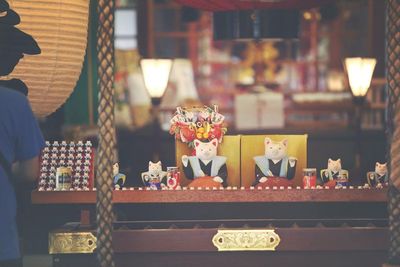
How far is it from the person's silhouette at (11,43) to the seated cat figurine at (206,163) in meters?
1.54

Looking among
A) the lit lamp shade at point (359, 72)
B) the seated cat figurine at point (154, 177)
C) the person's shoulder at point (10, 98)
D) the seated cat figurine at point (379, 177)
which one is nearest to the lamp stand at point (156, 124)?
the lit lamp shade at point (359, 72)

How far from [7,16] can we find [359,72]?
209 inches

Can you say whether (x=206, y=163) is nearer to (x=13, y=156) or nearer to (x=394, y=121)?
(x=394, y=121)

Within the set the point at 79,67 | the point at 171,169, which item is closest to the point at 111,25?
the point at 79,67

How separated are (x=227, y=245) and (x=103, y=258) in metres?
1.07

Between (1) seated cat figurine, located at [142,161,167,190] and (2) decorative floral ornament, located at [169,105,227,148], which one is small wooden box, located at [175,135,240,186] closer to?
(2) decorative floral ornament, located at [169,105,227,148]

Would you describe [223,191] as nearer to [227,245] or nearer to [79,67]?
[227,245]

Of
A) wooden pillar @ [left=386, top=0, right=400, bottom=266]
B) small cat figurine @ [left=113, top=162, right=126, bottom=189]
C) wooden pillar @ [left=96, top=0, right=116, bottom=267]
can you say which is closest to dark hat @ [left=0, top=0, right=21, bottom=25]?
wooden pillar @ [left=96, top=0, right=116, bottom=267]

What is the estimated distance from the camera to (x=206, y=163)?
762 centimetres

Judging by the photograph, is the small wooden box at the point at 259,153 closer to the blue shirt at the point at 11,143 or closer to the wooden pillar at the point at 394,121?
the wooden pillar at the point at 394,121

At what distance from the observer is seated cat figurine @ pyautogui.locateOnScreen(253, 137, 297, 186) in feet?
24.9

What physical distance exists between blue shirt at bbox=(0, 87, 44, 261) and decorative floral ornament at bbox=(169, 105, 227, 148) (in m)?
2.22

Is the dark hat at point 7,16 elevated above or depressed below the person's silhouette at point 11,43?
above

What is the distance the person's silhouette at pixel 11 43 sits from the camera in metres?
6.64
